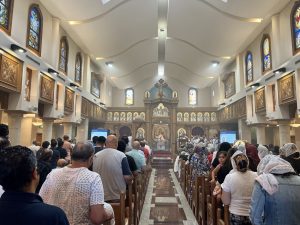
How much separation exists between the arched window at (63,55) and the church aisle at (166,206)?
661 cm

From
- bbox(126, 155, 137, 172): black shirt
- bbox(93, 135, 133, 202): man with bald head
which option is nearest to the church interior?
bbox(93, 135, 133, 202): man with bald head

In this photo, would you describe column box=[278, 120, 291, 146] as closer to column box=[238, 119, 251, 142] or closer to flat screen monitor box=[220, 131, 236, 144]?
flat screen monitor box=[220, 131, 236, 144]

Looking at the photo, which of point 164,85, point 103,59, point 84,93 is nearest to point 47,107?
point 84,93

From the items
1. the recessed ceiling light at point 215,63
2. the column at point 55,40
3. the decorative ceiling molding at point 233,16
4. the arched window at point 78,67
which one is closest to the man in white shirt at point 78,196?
the column at point 55,40

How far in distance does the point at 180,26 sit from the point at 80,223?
12564mm

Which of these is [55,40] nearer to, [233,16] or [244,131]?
[233,16]

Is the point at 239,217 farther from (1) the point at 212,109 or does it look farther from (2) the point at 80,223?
(1) the point at 212,109

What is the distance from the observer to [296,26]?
8625mm

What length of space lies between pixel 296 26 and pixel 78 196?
9489 millimetres

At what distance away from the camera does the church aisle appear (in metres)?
5.53

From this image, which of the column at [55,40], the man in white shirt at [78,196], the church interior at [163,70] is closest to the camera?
the man in white shirt at [78,196]

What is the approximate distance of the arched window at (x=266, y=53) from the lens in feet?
35.3

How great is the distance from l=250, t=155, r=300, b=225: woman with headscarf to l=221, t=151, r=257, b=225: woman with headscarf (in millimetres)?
581

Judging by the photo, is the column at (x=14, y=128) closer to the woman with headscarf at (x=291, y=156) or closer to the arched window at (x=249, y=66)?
the woman with headscarf at (x=291, y=156)
